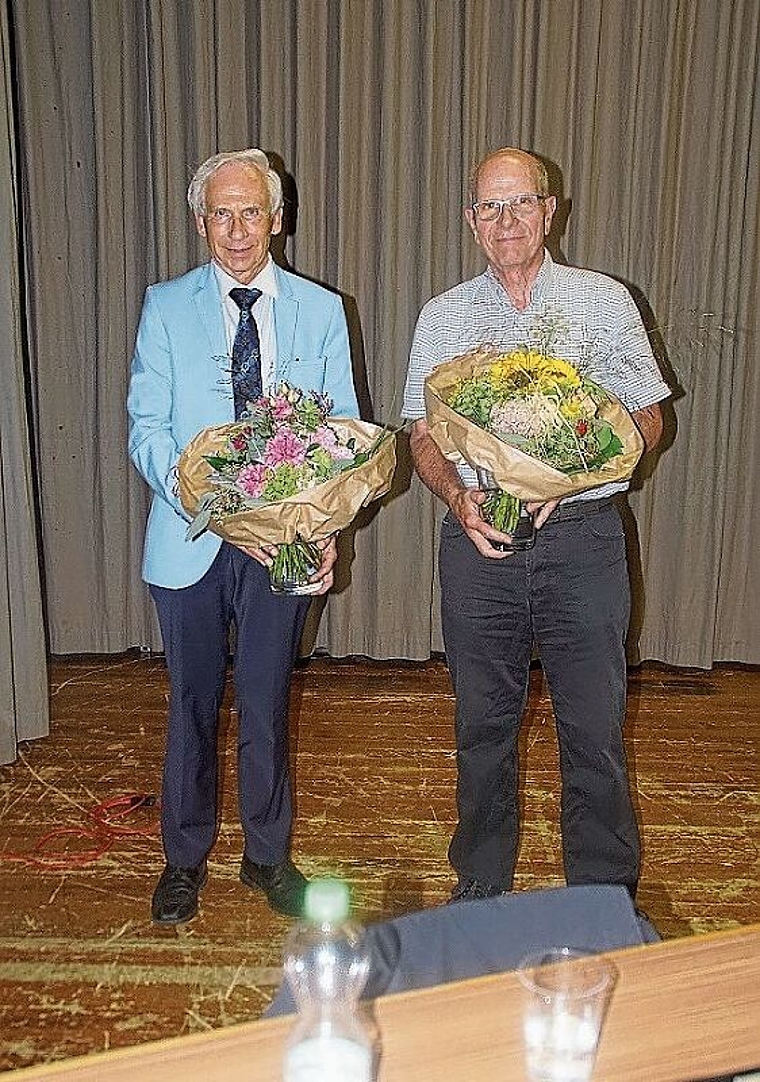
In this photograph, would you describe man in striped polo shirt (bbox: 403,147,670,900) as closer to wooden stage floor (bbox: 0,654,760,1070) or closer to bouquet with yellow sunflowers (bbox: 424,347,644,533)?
bouquet with yellow sunflowers (bbox: 424,347,644,533)

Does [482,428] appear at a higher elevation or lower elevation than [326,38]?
lower

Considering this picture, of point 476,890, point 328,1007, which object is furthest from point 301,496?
point 328,1007

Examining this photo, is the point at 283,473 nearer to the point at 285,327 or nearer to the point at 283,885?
the point at 285,327

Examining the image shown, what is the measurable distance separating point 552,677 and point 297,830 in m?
1.15

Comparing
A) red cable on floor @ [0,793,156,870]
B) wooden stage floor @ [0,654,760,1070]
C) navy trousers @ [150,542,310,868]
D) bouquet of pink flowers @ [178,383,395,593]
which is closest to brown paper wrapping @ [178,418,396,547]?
bouquet of pink flowers @ [178,383,395,593]

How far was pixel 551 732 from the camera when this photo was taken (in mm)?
4316

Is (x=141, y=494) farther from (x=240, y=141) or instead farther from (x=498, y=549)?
(x=498, y=549)

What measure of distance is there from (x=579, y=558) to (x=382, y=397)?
8.02ft

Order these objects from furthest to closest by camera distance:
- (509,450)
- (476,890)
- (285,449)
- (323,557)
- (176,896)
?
1. (176,896)
2. (476,890)
3. (323,557)
4. (285,449)
5. (509,450)

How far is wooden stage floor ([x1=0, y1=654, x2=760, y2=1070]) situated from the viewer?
2.73 metres

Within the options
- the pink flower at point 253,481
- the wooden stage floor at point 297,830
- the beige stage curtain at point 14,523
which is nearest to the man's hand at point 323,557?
the pink flower at point 253,481

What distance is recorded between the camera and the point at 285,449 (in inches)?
97.9

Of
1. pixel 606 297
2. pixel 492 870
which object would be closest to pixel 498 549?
pixel 606 297

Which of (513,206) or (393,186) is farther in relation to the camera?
(393,186)
